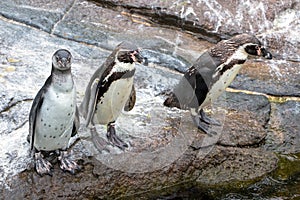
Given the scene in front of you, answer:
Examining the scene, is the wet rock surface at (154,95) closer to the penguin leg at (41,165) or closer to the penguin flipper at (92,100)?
the penguin leg at (41,165)

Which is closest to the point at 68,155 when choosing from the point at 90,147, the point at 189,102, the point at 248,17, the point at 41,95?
the point at 90,147

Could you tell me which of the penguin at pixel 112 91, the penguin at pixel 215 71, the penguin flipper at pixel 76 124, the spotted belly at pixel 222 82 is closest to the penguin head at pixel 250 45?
the penguin at pixel 215 71

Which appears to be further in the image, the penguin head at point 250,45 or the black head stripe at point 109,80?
the penguin head at point 250,45

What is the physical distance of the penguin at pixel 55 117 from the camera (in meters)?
3.52

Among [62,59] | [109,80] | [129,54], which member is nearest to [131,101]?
[109,80]

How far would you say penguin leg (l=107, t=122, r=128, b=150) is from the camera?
4117 mm

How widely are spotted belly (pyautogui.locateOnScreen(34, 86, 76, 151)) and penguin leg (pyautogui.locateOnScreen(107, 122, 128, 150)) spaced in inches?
17.5

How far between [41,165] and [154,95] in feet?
4.43

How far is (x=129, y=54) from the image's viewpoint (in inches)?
149

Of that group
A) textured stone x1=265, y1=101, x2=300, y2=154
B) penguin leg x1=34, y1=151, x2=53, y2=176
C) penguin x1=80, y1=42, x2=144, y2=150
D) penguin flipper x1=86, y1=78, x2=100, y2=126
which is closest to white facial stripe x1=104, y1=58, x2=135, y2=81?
penguin x1=80, y1=42, x2=144, y2=150

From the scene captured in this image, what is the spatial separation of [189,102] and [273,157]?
81 cm

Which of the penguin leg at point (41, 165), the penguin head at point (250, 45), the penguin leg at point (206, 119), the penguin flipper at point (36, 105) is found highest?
the penguin head at point (250, 45)

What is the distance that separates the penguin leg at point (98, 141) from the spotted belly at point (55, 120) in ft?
1.06

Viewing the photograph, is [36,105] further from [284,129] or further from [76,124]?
[284,129]
